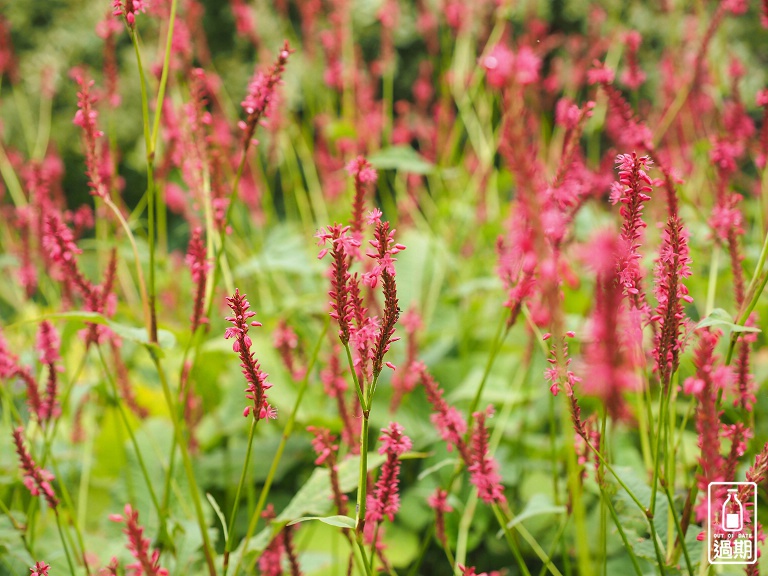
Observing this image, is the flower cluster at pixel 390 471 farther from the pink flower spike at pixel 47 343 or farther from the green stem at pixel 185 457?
the pink flower spike at pixel 47 343

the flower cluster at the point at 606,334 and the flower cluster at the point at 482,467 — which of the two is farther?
the flower cluster at the point at 482,467

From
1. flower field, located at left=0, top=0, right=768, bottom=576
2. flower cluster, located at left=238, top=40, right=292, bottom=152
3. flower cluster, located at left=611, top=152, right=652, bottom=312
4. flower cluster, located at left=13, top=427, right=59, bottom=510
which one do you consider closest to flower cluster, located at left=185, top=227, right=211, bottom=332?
flower field, located at left=0, top=0, right=768, bottom=576

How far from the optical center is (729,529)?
84cm

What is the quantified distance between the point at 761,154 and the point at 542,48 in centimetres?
122

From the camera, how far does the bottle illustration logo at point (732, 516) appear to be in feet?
2.76

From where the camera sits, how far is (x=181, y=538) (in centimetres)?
121

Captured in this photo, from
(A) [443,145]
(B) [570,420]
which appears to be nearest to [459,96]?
(A) [443,145]

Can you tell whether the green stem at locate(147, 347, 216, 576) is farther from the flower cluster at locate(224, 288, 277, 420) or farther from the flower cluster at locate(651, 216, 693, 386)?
the flower cluster at locate(651, 216, 693, 386)

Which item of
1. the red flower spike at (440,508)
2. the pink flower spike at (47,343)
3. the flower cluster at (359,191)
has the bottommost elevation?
the red flower spike at (440,508)

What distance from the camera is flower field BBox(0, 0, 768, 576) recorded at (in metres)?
0.79

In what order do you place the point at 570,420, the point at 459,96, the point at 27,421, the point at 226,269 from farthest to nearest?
the point at 459,96 → the point at 226,269 → the point at 27,421 → the point at 570,420

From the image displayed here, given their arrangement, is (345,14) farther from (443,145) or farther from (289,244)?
(289,244)

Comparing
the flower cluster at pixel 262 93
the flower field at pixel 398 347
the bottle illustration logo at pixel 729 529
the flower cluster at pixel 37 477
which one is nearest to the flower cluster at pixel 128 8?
the flower field at pixel 398 347

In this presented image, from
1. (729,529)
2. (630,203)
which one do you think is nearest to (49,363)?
(630,203)
